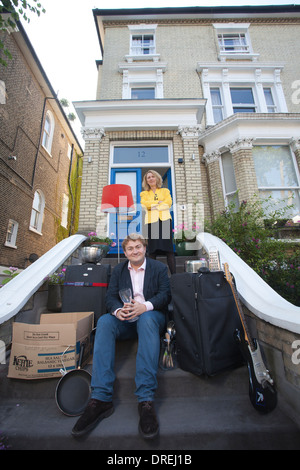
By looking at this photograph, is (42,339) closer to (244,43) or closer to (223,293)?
(223,293)

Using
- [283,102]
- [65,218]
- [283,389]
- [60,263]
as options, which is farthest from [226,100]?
[65,218]

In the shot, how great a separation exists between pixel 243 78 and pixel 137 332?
1030 cm

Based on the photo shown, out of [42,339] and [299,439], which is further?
[42,339]

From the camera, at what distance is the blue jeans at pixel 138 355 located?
1634 mm

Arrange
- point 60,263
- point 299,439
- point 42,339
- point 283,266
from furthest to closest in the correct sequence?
point 283,266, point 60,263, point 42,339, point 299,439

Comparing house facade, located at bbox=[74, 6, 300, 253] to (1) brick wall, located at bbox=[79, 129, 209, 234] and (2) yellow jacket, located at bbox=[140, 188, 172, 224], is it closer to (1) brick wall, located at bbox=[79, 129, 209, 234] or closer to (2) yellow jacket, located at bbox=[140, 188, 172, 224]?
(1) brick wall, located at bbox=[79, 129, 209, 234]

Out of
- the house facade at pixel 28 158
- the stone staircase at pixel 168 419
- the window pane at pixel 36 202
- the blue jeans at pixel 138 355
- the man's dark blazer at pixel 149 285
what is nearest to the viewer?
the stone staircase at pixel 168 419

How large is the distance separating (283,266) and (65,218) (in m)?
12.0

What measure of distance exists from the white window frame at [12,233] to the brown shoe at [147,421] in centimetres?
848

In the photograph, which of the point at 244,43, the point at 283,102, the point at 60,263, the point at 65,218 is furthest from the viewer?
the point at 65,218

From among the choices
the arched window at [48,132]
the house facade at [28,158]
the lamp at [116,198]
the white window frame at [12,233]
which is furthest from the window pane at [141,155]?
the arched window at [48,132]

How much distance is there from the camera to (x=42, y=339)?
6.06ft

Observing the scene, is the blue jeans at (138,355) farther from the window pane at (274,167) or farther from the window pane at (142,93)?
the window pane at (142,93)

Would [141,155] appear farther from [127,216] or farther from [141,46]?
[141,46]
